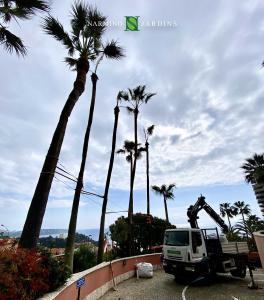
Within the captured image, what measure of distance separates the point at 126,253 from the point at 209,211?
1546cm

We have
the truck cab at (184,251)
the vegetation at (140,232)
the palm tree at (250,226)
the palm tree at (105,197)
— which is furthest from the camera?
the palm tree at (250,226)

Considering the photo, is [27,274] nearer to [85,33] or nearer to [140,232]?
[85,33]

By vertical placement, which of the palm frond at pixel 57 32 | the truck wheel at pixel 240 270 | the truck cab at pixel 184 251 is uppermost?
the palm frond at pixel 57 32

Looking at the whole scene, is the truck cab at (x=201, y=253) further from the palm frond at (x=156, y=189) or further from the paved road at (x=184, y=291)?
the palm frond at (x=156, y=189)

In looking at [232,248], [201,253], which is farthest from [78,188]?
[232,248]

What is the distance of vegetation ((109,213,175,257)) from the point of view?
1144 inches

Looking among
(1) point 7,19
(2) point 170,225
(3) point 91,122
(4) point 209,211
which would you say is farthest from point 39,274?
(2) point 170,225

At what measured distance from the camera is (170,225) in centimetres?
3638

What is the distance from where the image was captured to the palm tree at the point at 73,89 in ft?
24.3

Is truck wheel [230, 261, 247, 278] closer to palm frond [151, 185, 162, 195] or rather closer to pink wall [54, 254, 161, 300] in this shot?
pink wall [54, 254, 161, 300]

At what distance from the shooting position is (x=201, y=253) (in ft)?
40.4

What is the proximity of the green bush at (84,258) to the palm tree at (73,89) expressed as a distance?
5816mm

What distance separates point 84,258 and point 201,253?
6.05 m

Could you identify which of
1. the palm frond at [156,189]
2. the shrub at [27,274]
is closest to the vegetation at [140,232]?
the palm frond at [156,189]
